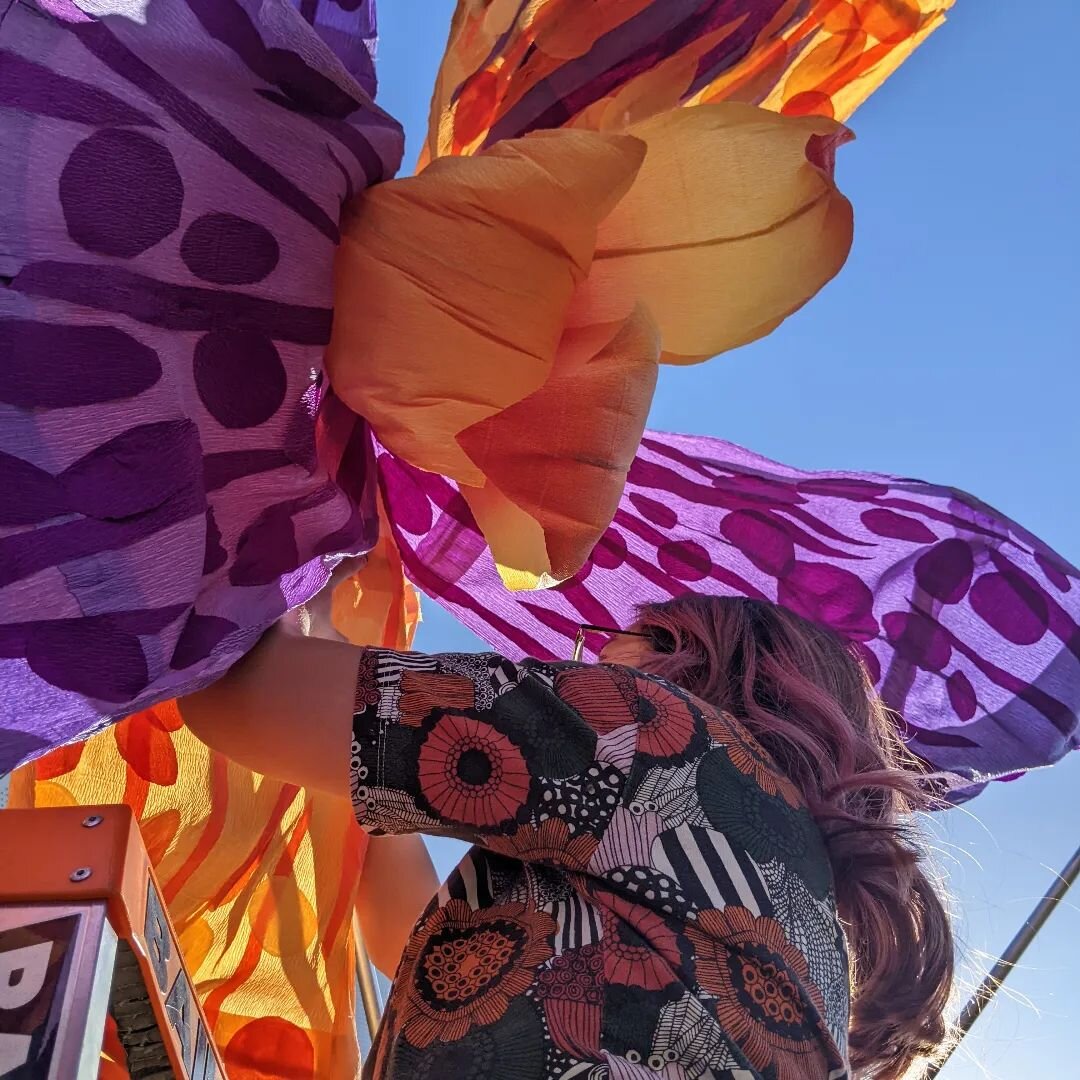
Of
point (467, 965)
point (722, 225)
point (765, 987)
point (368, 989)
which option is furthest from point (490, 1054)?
point (368, 989)

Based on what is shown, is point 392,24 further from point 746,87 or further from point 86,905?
point 86,905

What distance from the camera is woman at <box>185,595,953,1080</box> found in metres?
0.64

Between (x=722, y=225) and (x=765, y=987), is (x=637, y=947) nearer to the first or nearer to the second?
(x=765, y=987)

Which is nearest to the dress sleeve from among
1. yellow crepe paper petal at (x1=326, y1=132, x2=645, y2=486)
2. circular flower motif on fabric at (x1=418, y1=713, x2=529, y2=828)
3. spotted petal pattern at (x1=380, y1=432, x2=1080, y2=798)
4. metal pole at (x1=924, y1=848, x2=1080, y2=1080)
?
circular flower motif on fabric at (x1=418, y1=713, x2=529, y2=828)

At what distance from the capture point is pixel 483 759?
67 cm

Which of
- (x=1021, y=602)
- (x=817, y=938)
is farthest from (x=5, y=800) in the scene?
(x=1021, y=602)

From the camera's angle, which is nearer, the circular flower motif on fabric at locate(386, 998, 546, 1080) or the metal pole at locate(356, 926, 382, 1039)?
the circular flower motif on fabric at locate(386, 998, 546, 1080)

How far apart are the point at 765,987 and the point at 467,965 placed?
0.56ft

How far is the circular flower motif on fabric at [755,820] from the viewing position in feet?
2.33

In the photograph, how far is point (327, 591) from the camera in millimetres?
892

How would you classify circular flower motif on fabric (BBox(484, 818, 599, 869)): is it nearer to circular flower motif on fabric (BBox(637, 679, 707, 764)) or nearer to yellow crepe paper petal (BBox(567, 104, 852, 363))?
circular flower motif on fabric (BBox(637, 679, 707, 764))

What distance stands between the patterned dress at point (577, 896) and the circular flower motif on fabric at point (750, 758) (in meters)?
0.03

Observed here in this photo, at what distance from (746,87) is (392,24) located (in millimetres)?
278

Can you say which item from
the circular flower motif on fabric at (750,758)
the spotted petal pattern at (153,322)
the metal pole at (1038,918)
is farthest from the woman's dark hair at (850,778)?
the metal pole at (1038,918)
